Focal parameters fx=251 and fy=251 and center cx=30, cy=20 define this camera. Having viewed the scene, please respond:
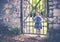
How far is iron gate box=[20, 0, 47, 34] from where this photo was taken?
295 inches

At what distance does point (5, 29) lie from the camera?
7.58 meters

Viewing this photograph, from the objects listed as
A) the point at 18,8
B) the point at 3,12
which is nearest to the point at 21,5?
the point at 18,8

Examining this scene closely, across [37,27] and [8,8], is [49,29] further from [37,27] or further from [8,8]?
[8,8]

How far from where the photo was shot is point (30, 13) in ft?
24.8

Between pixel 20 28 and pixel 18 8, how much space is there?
605mm

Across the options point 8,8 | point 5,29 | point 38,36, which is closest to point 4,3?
point 8,8

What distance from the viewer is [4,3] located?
24.7 feet

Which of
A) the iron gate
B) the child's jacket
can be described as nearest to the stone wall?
the iron gate

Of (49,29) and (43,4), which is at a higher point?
(43,4)

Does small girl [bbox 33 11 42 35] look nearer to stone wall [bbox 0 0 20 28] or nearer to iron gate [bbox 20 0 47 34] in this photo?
iron gate [bbox 20 0 47 34]

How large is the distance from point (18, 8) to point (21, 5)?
0.42ft

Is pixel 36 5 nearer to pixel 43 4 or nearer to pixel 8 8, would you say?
pixel 43 4

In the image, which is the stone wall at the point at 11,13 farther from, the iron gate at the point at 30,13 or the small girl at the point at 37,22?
the small girl at the point at 37,22

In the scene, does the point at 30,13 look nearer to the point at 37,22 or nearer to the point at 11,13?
the point at 37,22
